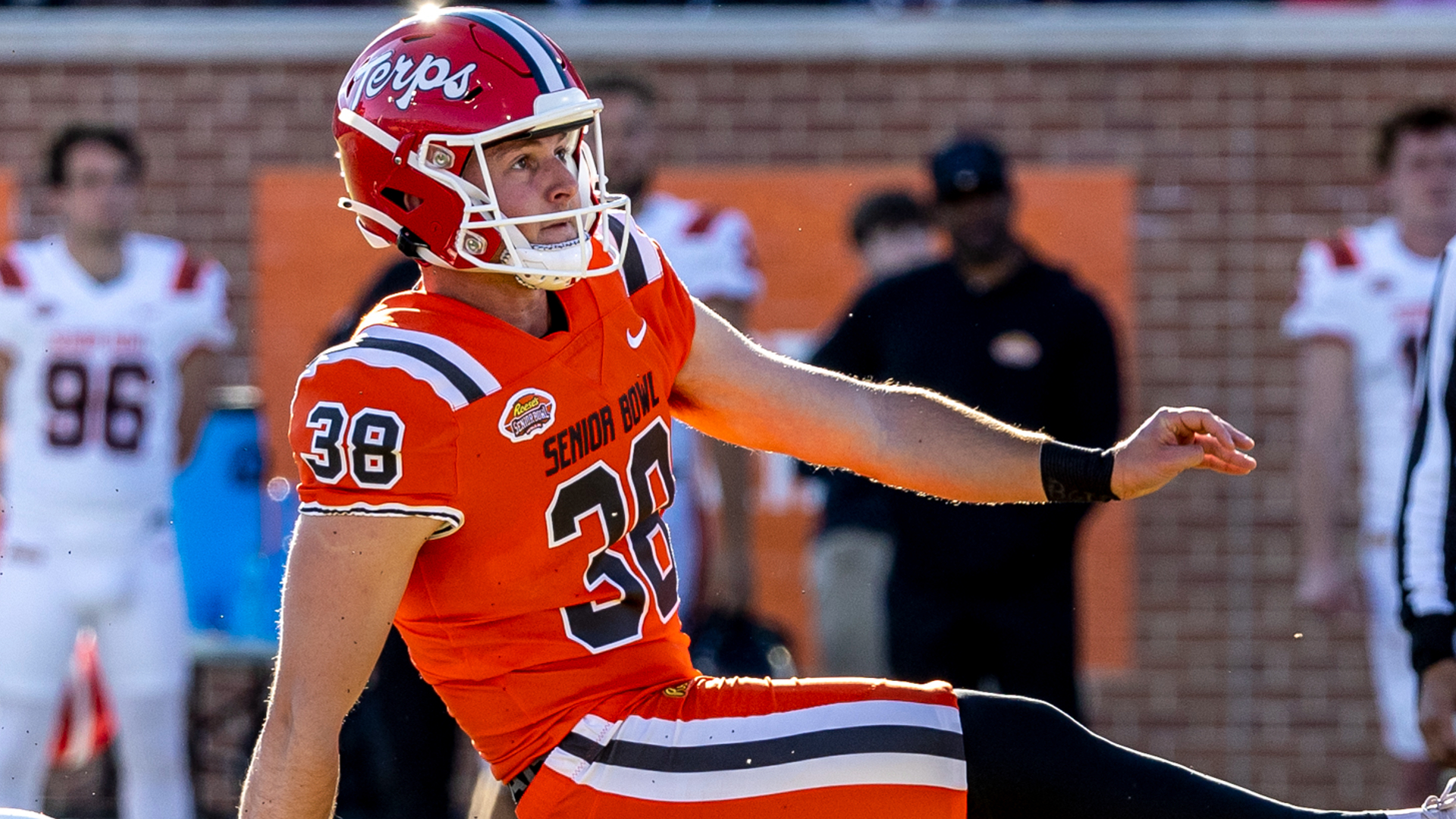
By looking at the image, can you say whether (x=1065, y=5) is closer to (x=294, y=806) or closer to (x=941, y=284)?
(x=941, y=284)

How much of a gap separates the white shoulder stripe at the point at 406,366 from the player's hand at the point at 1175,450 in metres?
1.03

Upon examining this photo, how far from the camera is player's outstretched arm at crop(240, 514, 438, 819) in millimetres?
2438

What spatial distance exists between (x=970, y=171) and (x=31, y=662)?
131 inches

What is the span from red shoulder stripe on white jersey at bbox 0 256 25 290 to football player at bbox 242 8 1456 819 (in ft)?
12.3

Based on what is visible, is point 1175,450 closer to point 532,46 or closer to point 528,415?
point 528,415

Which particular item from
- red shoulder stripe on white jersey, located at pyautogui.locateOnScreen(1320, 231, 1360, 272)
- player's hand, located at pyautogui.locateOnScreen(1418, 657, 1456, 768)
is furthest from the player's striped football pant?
red shoulder stripe on white jersey, located at pyautogui.locateOnScreen(1320, 231, 1360, 272)

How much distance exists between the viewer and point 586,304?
274 centimetres

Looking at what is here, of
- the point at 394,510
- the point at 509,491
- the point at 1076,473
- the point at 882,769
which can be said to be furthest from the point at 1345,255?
the point at 394,510

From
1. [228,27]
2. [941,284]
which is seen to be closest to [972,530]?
[941,284]

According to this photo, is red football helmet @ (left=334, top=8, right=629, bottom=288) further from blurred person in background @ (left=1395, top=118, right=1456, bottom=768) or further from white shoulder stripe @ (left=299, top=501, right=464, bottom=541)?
blurred person in background @ (left=1395, top=118, right=1456, bottom=768)

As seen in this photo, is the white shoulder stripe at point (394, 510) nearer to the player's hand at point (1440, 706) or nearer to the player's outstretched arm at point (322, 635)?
the player's outstretched arm at point (322, 635)

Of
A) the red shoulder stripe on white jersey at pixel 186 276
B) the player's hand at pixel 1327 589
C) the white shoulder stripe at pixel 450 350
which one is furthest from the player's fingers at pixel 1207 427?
the red shoulder stripe on white jersey at pixel 186 276

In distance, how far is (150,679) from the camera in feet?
19.2

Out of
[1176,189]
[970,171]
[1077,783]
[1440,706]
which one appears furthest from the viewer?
[1176,189]
